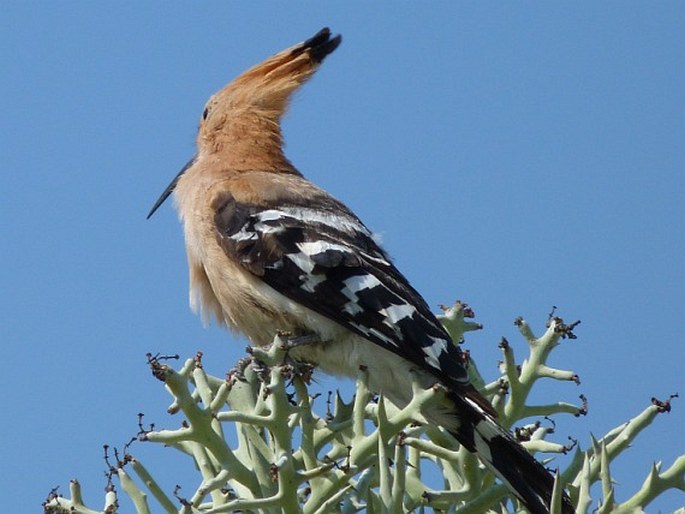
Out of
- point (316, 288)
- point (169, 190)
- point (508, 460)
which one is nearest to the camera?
point (508, 460)

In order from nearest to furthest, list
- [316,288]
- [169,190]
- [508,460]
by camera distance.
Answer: [508,460] < [316,288] < [169,190]

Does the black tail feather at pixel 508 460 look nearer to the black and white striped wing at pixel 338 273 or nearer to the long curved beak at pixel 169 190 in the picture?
the black and white striped wing at pixel 338 273

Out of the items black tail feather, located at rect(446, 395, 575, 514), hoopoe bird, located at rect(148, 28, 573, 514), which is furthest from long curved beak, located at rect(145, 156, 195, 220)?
black tail feather, located at rect(446, 395, 575, 514)

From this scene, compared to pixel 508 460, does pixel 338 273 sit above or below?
above

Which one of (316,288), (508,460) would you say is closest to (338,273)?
(316,288)

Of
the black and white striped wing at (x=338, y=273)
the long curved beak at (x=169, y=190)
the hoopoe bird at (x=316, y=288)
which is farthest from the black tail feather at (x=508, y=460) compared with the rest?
the long curved beak at (x=169, y=190)

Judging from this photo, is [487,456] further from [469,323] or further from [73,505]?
[73,505]

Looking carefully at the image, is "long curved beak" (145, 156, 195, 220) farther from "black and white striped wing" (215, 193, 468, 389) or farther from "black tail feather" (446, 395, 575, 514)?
"black tail feather" (446, 395, 575, 514)

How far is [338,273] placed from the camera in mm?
4078

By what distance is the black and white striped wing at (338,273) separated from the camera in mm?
3732

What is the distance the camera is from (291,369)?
3.12 metres

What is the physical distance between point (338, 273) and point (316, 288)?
107 millimetres

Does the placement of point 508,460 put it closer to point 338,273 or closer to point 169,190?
point 338,273

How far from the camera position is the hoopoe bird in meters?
3.49
